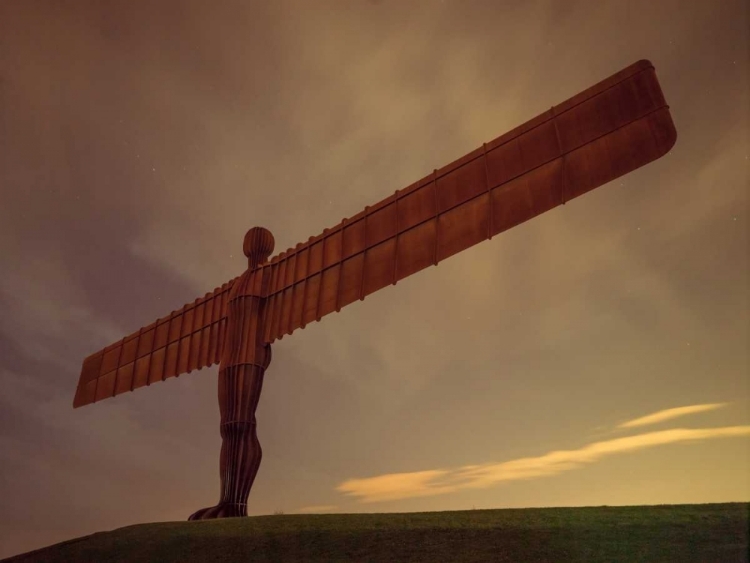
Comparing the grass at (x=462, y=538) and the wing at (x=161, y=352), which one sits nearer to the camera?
the grass at (x=462, y=538)

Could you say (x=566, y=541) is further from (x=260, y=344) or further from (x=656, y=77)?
(x=260, y=344)

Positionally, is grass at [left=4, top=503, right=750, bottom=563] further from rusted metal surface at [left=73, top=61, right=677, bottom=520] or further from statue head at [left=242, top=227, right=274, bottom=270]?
statue head at [left=242, top=227, right=274, bottom=270]

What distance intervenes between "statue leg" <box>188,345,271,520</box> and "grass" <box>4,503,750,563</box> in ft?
3.39

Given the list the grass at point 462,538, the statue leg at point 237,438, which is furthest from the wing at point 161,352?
the grass at point 462,538

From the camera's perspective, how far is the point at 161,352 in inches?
425

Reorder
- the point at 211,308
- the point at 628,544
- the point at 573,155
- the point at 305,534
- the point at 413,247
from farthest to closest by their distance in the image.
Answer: the point at 211,308 < the point at 413,247 < the point at 573,155 < the point at 305,534 < the point at 628,544

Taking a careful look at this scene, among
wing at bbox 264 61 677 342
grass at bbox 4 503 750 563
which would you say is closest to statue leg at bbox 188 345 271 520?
wing at bbox 264 61 677 342

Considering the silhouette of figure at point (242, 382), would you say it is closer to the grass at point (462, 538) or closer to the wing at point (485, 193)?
the wing at point (485, 193)

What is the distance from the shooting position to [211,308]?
10156mm

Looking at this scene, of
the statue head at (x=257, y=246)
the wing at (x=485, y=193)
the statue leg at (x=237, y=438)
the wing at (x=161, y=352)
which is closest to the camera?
the wing at (x=485, y=193)

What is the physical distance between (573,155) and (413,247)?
232 centimetres

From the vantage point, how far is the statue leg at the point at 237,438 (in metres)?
8.09

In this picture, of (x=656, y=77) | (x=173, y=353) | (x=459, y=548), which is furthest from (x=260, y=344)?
(x=656, y=77)

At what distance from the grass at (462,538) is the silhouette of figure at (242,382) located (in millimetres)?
1138
